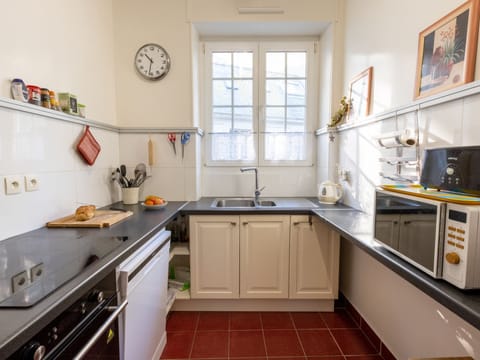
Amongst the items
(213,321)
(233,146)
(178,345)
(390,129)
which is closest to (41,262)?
(178,345)

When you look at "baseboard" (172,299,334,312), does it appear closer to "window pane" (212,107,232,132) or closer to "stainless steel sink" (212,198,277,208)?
"stainless steel sink" (212,198,277,208)

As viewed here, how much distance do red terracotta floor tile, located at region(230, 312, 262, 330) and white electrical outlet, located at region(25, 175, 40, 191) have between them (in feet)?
5.16

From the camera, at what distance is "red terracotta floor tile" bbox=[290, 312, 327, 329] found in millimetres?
1994

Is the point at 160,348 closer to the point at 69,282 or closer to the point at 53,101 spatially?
the point at 69,282

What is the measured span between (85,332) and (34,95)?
122cm

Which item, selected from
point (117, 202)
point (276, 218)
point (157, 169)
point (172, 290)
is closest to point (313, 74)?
point (276, 218)

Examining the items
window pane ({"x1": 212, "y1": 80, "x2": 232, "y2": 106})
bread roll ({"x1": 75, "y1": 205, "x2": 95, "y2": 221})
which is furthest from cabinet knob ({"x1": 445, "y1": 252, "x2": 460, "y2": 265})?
window pane ({"x1": 212, "y1": 80, "x2": 232, "y2": 106})

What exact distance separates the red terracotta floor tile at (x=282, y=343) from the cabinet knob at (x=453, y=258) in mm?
1313

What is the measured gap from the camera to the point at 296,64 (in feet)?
8.63

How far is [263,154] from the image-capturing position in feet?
8.80

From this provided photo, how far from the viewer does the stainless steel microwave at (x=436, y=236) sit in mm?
705

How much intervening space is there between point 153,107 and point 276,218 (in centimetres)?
145

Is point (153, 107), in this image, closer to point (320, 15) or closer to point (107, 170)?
point (107, 170)

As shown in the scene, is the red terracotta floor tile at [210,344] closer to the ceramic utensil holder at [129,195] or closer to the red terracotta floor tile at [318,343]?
the red terracotta floor tile at [318,343]
